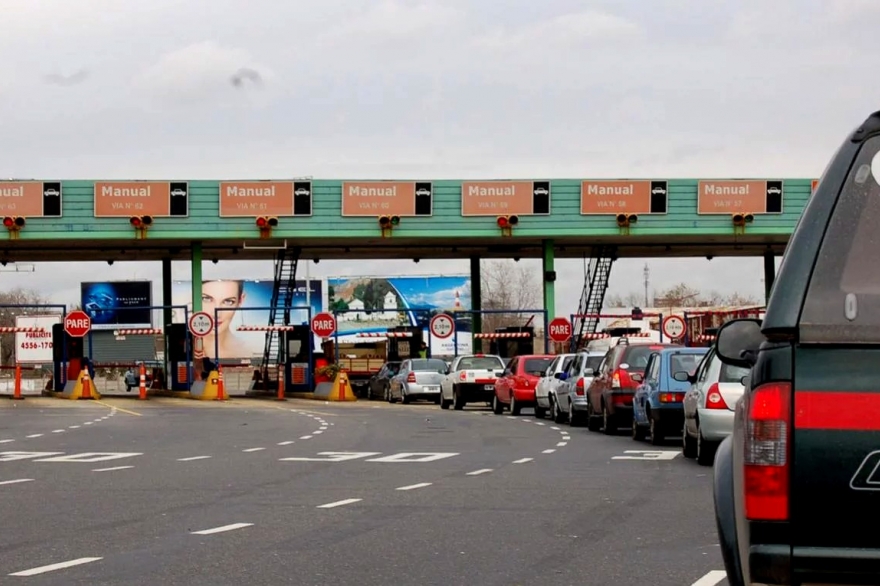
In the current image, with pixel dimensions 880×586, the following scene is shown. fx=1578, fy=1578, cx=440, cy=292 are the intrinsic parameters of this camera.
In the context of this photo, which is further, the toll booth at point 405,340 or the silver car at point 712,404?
the toll booth at point 405,340

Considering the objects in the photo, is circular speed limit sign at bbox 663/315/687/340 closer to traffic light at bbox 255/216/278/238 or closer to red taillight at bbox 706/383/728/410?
traffic light at bbox 255/216/278/238

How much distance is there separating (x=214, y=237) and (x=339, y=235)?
378 cm

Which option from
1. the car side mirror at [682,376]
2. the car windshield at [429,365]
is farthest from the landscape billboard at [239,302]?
the car side mirror at [682,376]

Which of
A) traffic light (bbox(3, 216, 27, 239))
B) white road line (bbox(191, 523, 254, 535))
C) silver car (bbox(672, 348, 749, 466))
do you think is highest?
traffic light (bbox(3, 216, 27, 239))

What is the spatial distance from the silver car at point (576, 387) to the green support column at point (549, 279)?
19.0 metres

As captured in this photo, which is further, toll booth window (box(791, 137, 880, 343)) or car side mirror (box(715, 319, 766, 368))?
car side mirror (box(715, 319, 766, 368))

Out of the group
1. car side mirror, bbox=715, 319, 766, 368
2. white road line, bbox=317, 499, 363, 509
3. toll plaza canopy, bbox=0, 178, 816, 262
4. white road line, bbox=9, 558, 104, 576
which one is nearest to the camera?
car side mirror, bbox=715, 319, 766, 368

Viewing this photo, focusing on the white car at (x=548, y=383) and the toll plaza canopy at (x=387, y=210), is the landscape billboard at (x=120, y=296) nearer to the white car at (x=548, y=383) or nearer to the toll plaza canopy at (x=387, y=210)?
the toll plaza canopy at (x=387, y=210)

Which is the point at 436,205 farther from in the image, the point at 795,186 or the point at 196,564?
the point at 196,564

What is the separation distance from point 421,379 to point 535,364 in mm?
9321

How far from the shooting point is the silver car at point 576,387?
94.2 ft

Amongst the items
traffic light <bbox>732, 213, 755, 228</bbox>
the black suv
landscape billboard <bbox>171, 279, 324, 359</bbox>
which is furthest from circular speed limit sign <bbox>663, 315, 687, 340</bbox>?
landscape billboard <bbox>171, 279, 324, 359</bbox>

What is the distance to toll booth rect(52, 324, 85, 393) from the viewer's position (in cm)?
5228

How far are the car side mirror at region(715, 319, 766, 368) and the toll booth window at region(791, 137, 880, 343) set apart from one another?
0.59 m
